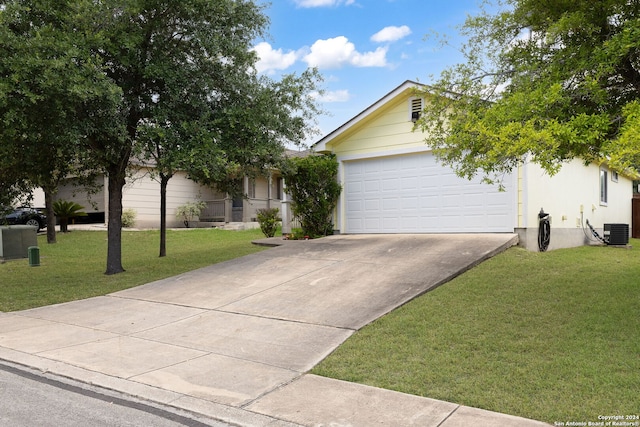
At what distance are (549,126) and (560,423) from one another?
292cm

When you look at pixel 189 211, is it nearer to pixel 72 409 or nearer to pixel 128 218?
pixel 128 218

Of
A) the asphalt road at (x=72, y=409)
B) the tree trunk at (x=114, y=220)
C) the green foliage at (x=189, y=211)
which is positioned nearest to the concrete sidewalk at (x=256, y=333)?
the asphalt road at (x=72, y=409)

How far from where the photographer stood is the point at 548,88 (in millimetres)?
5758

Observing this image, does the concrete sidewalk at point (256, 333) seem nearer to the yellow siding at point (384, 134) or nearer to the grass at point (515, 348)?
the grass at point (515, 348)

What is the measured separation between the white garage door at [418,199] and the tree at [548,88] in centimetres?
527

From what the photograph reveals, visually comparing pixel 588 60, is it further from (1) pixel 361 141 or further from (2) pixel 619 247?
(2) pixel 619 247

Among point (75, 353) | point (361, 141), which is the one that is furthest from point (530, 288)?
point (361, 141)

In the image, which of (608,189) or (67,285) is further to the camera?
(608,189)

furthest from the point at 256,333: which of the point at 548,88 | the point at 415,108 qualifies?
the point at 415,108

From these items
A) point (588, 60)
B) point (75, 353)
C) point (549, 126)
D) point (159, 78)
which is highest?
point (159, 78)

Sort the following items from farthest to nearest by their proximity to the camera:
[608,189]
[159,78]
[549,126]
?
[608,189] → [159,78] → [549,126]

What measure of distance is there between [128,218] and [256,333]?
18843 millimetres

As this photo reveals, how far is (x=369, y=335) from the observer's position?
240 inches

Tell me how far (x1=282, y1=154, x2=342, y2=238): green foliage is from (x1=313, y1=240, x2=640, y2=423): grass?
6.62 meters
